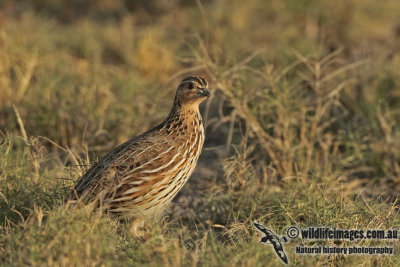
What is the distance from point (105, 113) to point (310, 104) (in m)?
2.59

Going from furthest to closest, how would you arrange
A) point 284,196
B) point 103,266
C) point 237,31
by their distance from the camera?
point 237,31 → point 284,196 → point 103,266

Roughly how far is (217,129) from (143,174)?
10.1ft

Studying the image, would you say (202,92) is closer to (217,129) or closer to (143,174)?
(143,174)

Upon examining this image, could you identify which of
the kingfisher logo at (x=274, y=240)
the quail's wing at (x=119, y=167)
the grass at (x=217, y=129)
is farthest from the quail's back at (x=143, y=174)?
the kingfisher logo at (x=274, y=240)

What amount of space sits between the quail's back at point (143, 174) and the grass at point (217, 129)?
0.69 ft

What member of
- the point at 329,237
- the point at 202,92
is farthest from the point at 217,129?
the point at 329,237

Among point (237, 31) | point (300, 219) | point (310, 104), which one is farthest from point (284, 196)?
point (237, 31)

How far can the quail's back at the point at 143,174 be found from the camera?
186 inches

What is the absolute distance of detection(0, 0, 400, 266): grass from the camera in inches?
167

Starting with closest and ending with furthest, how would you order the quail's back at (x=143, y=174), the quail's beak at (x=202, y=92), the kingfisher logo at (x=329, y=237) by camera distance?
1. the kingfisher logo at (x=329, y=237)
2. the quail's back at (x=143, y=174)
3. the quail's beak at (x=202, y=92)

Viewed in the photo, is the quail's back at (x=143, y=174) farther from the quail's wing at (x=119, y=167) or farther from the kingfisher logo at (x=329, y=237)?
the kingfisher logo at (x=329, y=237)

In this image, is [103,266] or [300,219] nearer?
[103,266]

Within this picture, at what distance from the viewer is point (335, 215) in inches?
192

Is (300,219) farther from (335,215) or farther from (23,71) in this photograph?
(23,71)
